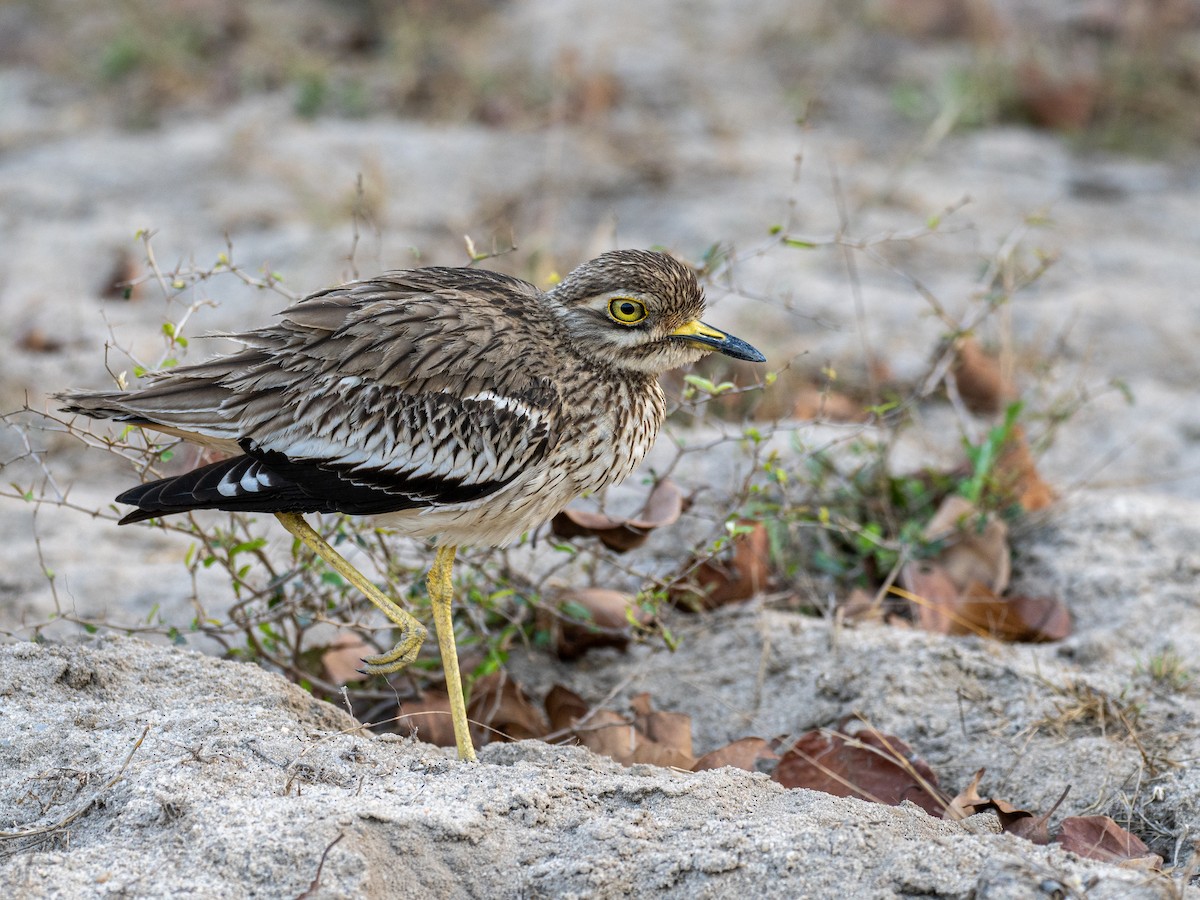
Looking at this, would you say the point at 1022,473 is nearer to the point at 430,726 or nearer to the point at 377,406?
the point at 430,726

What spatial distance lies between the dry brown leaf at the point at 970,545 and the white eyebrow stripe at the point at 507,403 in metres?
1.85

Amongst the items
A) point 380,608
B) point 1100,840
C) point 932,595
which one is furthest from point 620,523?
A: point 1100,840

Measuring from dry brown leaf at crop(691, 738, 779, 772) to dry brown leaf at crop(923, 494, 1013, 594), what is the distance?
1353mm

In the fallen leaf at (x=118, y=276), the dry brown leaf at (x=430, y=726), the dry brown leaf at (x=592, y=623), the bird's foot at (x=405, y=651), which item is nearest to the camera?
the bird's foot at (x=405, y=651)

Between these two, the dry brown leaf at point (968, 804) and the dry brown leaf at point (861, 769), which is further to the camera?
the dry brown leaf at point (861, 769)

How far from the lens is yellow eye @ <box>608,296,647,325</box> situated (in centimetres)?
372

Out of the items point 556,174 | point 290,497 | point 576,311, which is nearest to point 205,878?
point 290,497

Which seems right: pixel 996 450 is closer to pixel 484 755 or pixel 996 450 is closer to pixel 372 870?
pixel 484 755

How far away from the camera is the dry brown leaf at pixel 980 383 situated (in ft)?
19.0

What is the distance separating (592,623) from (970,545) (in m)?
1.47

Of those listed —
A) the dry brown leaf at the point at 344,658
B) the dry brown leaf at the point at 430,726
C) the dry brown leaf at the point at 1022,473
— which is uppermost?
the dry brown leaf at the point at 1022,473

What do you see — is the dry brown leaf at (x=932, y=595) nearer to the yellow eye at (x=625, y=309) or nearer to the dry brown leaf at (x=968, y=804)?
the dry brown leaf at (x=968, y=804)

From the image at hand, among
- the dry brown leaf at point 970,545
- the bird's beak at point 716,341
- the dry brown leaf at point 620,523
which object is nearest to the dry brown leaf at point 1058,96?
the dry brown leaf at point 970,545

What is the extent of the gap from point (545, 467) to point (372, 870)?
1220 millimetres
